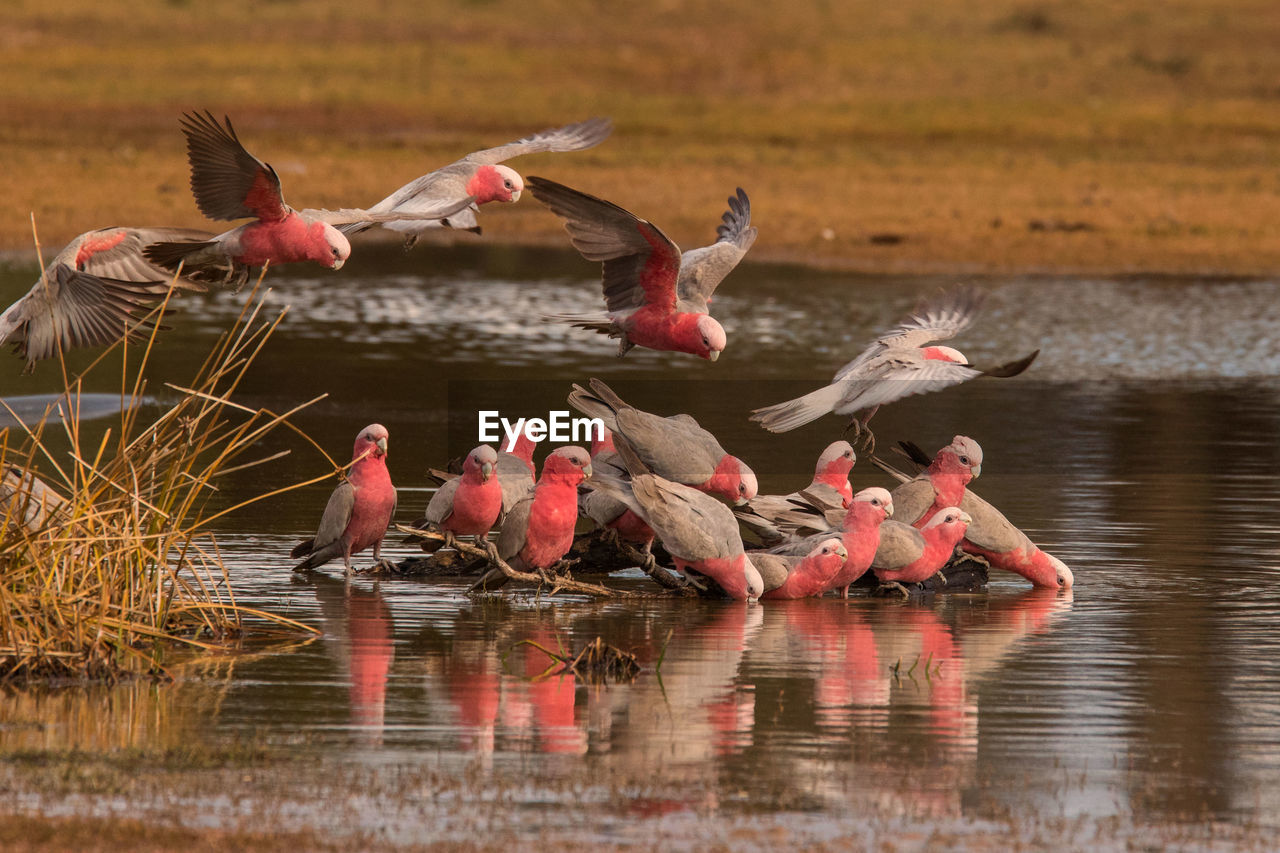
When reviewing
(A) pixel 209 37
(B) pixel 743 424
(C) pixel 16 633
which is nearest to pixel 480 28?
(A) pixel 209 37

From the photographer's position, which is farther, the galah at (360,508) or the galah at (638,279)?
the galah at (360,508)

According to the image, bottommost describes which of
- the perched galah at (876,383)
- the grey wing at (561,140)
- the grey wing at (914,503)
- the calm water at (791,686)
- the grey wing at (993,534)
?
the calm water at (791,686)

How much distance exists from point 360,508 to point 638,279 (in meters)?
2.14

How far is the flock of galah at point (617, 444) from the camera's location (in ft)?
35.3

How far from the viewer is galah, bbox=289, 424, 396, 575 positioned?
1198 cm

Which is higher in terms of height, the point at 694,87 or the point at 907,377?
the point at 694,87

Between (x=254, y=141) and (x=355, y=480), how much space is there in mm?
30384

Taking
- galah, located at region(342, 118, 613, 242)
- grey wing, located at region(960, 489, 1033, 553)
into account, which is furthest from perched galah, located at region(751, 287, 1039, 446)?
galah, located at region(342, 118, 613, 242)

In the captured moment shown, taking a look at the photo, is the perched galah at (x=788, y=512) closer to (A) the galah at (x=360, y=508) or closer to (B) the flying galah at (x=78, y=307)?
(A) the galah at (x=360, y=508)

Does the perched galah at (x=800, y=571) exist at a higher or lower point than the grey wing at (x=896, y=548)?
lower

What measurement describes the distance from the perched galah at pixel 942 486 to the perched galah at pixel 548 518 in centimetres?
222

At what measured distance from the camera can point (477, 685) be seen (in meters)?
9.32

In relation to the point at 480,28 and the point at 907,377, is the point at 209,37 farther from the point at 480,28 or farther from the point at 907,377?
the point at 907,377

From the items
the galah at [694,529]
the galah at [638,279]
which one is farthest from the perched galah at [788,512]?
the galah at [638,279]
